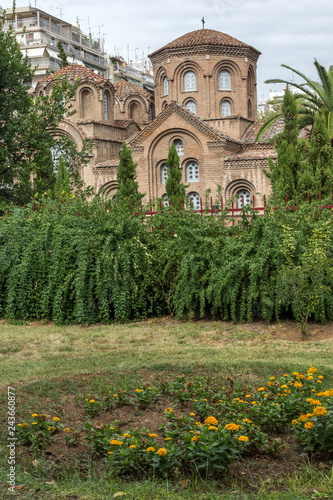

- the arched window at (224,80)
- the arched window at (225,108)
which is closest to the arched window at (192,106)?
the arched window at (225,108)

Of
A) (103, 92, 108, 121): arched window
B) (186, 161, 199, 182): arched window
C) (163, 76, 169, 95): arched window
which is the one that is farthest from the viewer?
(163, 76, 169, 95): arched window

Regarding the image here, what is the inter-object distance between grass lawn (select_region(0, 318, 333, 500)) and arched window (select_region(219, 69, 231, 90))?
26708mm

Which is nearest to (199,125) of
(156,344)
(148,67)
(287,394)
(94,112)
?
(94,112)

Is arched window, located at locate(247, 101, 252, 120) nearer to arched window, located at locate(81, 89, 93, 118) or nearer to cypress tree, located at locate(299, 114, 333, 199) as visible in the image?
arched window, located at locate(81, 89, 93, 118)

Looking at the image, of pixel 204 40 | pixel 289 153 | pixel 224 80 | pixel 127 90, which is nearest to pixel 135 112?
pixel 127 90

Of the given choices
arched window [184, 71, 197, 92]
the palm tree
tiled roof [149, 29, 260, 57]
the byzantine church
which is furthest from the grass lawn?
tiled roof [149, 29, 260, 57]

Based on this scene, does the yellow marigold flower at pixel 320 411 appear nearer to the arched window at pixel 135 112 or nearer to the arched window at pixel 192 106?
the arched window at pixel 192 106

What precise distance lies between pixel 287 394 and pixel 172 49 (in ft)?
105

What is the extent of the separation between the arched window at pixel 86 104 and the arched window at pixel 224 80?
770 cm

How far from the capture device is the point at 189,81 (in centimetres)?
3422

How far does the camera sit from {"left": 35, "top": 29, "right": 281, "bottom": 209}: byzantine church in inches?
1177

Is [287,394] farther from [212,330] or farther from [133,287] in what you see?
[133,287]

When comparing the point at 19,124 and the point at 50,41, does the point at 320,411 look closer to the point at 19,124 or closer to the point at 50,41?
the point at 19,124

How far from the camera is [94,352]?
768cm
